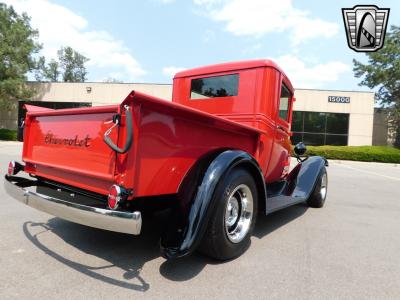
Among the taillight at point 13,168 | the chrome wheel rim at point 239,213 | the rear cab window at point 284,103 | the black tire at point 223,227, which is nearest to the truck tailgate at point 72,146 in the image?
the taillight at point 13,168

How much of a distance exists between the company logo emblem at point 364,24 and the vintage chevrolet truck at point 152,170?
695cm

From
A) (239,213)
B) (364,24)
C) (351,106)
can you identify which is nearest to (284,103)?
(239,213)

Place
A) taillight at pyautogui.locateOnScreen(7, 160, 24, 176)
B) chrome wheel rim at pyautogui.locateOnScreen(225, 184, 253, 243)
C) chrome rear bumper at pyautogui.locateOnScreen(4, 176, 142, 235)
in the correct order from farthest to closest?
Result: taillight at pyautogui.locateOnScreen(7, 160, 24, 176), chrome wheel rim at pyautogui.locateOnScreen(225, 184, 253, 243), chrome rear bumper at pyautogui.locateOnScreen(4, 176, 142, 235)

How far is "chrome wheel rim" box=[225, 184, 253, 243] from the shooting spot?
11.0 feet

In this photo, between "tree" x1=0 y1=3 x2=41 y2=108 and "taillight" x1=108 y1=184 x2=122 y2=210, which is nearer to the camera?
"taillight" x1=108 y1=184 x2=122 y2=210

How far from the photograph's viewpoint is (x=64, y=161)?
125 inches

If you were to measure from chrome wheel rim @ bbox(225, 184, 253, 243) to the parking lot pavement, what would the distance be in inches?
9.3

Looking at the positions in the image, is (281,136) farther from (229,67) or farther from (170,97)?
(170,97)

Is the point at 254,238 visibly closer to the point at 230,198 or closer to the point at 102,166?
the point at 230,198

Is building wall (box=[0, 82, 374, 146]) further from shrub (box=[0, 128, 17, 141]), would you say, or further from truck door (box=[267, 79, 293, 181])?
truck door (box=[267, 79, 293, 181])

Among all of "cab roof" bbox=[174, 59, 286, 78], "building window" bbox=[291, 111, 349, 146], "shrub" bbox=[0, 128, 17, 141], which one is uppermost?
"building window" bbox=[291, 111, 349, 146]

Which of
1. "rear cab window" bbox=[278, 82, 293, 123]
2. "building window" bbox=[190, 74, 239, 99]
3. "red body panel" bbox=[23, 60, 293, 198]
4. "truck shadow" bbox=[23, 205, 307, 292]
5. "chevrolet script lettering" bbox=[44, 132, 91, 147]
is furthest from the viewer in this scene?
"rear cab window" bbox=[278, 82, 293, 123]

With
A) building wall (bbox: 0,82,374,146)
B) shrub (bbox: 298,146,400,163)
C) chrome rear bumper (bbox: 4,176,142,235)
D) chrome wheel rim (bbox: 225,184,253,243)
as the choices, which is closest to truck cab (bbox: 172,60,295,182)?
chrome wheel rim (bbox: 225,184,253,243)

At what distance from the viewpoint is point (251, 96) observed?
14.5 ft
